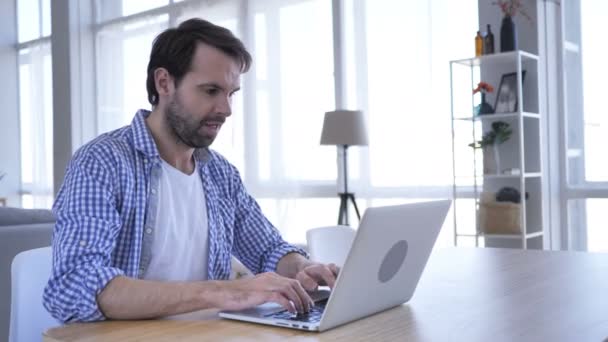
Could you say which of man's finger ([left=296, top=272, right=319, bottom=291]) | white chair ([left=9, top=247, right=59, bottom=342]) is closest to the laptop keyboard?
man's finger ([left=296, top=272, right=319, bottom=291])

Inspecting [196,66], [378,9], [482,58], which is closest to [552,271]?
[196,66]

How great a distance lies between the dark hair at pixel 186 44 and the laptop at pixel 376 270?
0.67 meters

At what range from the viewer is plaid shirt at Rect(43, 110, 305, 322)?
128 centimetres

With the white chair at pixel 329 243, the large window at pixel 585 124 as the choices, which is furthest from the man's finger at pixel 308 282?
the large window at pixel 585 124

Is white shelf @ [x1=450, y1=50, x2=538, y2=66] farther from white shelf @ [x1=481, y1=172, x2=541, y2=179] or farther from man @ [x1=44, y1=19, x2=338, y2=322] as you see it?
man @ [x1=44, y1=19, x2=338, y2=322]

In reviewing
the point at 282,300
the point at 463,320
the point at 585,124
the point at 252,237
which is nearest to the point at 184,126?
the point at 252,237

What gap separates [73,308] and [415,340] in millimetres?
628

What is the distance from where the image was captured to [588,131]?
4.29 metres

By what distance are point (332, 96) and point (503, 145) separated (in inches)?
58.7

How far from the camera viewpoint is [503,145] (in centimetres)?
429

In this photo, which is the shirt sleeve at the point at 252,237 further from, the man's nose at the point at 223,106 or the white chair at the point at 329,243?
the white chair at the point at 329,243

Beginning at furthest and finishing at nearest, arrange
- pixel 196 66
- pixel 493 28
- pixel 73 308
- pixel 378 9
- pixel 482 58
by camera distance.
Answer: pixel 378 9 < pixel 493 28 < pixel 482 58 < pixel 196 66 < pixel 73 308

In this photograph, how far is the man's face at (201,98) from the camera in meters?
1.66

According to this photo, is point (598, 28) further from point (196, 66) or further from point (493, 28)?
point (196, 66)
